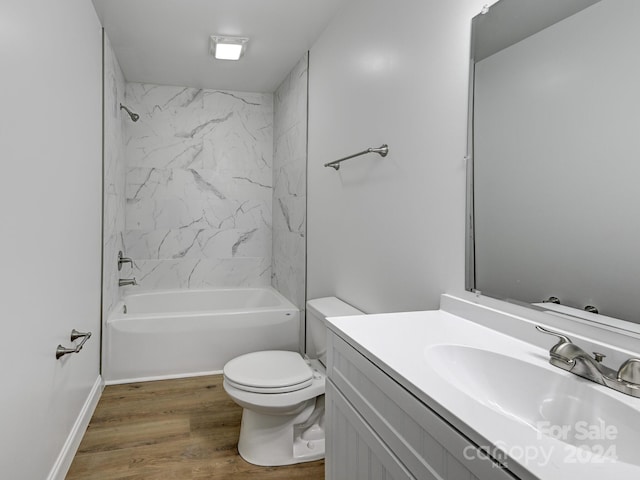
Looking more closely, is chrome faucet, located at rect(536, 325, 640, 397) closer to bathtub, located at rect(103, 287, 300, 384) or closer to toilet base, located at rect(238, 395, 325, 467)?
toilet base, located at rect(238, 395, 325, 467)

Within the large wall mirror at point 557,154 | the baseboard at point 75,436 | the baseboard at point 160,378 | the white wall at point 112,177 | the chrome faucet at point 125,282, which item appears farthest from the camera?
the chrome faucet at point 125,282

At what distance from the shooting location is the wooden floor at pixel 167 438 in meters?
1.85

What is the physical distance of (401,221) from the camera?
1.74m

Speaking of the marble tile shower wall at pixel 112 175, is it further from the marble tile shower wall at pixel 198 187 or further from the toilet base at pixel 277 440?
the toilet base at pixel 277 440

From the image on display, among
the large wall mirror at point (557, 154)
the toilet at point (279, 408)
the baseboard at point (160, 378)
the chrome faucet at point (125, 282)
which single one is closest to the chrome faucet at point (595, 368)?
the large wall mirror at point (557, 154)

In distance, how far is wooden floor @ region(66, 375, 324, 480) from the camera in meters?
1.85

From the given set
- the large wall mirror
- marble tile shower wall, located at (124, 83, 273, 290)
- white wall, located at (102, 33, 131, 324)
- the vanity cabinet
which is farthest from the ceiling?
the vanity cabinet

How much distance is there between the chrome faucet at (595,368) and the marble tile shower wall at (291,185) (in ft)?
7.18

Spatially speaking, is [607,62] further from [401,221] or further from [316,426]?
[316,426]

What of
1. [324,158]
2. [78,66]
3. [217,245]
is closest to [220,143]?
[217,245]

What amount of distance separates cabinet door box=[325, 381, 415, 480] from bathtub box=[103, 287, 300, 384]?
5.88 feet

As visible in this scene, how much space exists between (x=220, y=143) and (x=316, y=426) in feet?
9.15

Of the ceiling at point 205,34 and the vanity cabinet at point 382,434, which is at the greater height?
the ceiling at point 205,34

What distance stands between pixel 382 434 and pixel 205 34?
2659 millimetres
